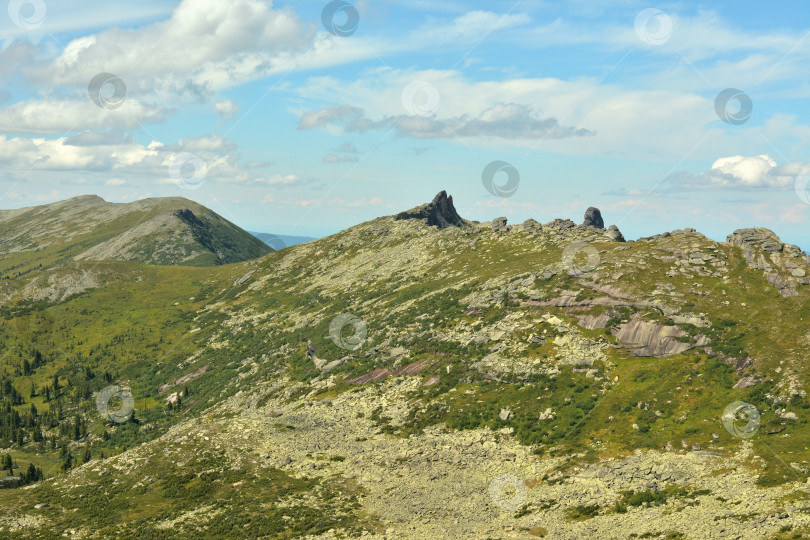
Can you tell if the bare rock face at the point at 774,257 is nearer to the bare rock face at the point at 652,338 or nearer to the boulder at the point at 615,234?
the bare rock face at the point at 652,338

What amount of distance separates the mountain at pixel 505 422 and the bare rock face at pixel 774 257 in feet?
1.15

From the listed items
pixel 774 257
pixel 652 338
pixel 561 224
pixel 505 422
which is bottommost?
pixel 505 422

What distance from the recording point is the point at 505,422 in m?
65.8

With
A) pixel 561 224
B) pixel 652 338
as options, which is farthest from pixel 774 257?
pixel 561 224

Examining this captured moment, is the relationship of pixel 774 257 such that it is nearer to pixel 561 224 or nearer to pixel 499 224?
pixel 561 224

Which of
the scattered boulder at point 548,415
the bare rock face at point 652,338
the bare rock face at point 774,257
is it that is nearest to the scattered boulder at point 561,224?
the bare rock face at point 774,257

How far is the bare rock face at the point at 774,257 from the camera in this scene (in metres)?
74.6

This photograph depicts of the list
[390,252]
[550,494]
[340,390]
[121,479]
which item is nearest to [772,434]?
[550,494]

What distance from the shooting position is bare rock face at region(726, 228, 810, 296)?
245 ft

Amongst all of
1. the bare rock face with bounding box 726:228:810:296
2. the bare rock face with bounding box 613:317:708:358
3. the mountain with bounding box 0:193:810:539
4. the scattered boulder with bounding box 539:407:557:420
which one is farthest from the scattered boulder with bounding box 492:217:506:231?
the scattered boulder with bounding box 539:407:557:420

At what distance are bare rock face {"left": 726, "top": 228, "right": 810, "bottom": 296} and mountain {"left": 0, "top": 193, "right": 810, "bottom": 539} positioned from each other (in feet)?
1.15

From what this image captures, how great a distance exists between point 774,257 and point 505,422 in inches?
2054

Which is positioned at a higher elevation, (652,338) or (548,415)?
(652,338)

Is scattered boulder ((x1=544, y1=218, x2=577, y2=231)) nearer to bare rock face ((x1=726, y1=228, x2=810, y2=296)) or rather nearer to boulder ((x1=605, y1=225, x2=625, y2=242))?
boulder ((x1=605, y1=225, x2=625, y2=242))
